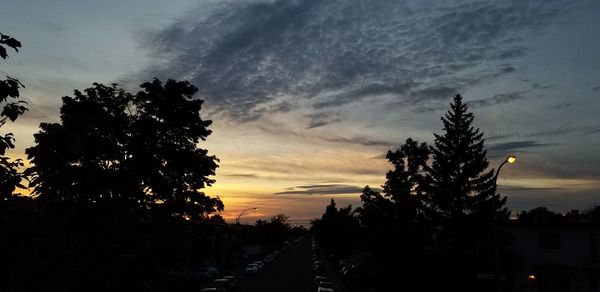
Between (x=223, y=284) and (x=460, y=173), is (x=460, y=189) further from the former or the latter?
(x=223, y=284)

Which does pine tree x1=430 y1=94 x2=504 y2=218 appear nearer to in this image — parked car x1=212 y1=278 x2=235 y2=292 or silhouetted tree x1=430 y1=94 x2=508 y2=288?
silhouetted tree x1=430 y1=94 x2=508 y2=288

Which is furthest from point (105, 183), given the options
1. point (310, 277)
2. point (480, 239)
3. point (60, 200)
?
point (310, 277)

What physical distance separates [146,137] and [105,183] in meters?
5.23

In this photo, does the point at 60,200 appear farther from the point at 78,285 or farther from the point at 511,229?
the point at 511,229

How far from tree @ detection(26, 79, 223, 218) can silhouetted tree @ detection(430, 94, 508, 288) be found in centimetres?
3415

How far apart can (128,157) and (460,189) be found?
134 ft

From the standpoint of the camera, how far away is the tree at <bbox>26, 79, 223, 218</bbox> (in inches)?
217

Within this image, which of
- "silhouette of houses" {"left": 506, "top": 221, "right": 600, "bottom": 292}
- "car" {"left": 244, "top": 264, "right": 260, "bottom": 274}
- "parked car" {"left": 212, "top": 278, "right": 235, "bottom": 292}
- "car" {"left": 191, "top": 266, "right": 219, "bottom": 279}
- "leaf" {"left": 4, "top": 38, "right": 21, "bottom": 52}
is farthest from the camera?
"car" {"left": 244, "top": 264, "right": 260, "bottom": 274}

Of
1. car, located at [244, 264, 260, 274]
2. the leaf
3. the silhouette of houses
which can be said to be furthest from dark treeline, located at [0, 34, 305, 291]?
car, located at [244, 264, 260, 274]

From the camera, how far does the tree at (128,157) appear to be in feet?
18.1

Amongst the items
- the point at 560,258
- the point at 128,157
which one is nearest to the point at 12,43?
the point at 128,157

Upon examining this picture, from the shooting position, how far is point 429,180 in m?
48.6

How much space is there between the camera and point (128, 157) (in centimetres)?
1109

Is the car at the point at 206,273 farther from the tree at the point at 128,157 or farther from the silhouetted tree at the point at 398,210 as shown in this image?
the tree at the point at 128,157
